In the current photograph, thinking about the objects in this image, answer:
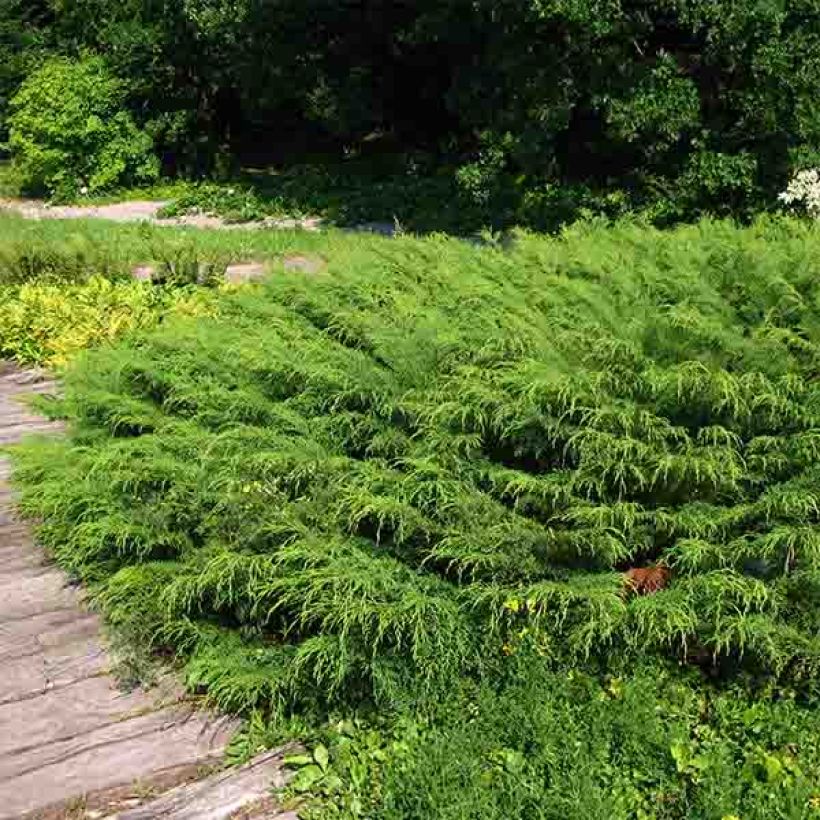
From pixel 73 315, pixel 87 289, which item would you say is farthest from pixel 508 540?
pixel 87 289

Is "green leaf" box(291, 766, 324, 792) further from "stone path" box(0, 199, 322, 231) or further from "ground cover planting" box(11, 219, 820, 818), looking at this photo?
"stone path" box(0, 199, 322, 231)

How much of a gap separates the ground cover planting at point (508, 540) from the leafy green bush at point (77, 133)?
51.7 ft

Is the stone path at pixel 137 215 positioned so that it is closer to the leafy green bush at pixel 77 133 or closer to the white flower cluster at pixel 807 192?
the leafy green bush at pixel 77 133

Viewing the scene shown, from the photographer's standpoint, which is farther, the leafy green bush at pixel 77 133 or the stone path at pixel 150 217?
the leafy green bush at pixel 77 133

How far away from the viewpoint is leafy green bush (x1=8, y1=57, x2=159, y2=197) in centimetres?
1877

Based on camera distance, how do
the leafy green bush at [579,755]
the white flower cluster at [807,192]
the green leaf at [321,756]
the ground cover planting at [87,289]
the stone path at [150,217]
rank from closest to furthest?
the leafy green bush at [579,755] < the green leaf at [321,756] < the ground cover planting at [87,289] < the white flower cluster at [807,192] < the stone path at [150,217]

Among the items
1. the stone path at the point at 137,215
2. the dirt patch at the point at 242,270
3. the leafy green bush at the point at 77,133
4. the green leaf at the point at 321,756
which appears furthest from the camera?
the leafy green bush at the point at 77,133

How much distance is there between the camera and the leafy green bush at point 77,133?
18766mm

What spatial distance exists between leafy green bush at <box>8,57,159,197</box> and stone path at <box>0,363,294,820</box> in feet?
52.8

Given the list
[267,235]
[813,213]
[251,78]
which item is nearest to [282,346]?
[813,213]

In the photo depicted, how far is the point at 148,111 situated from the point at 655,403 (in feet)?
58.8

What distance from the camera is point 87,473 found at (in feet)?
13.7

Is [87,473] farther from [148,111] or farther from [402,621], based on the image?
[148,111]

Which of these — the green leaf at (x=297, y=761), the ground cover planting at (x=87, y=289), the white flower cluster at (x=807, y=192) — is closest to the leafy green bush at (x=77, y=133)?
the ground cover planting at (x=87, y=289)
